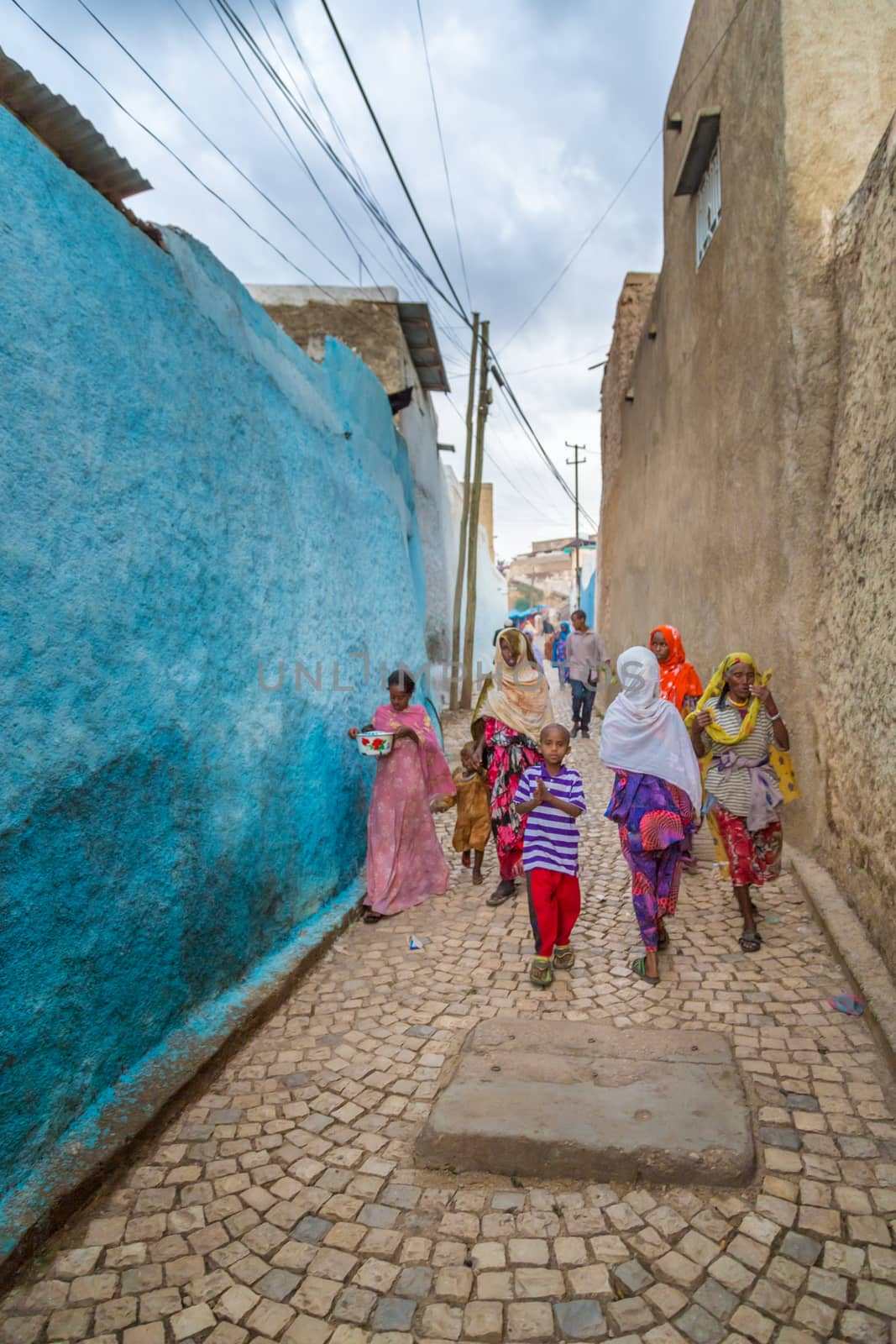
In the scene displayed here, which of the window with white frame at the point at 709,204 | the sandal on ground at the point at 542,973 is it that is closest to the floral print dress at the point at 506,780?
the sandal on ground at the point at 542,973

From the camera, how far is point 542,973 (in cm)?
405

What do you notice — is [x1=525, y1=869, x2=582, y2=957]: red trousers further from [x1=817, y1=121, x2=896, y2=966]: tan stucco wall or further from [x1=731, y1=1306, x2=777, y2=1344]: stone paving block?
[x1=731, y1=1306, x2=777, y2=1344]: stone paving block

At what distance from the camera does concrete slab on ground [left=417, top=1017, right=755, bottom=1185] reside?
8.68 feet

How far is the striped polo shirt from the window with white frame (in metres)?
5.19

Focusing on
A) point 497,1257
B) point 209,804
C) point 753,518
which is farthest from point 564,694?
point 497,1257

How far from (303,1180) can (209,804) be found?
63.1 inches

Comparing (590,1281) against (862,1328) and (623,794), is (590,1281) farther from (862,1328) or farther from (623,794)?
(623,794)

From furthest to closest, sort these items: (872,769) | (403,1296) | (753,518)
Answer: (753,518)
(872,769)
(403,1296)

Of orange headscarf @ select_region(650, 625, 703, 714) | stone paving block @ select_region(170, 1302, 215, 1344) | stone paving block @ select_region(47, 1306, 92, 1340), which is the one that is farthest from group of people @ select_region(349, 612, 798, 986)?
Result: stone paving block @ select_region(47, 1306, 92, 1340)

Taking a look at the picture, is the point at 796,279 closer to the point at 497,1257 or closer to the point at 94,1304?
the point at 497,1257

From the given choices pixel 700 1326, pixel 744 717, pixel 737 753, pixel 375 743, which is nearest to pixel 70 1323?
pixel 700 1326

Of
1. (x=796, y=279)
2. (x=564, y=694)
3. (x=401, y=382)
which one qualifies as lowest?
(x=564, y=694)

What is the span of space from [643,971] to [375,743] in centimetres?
207

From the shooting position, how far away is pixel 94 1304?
2242mm
